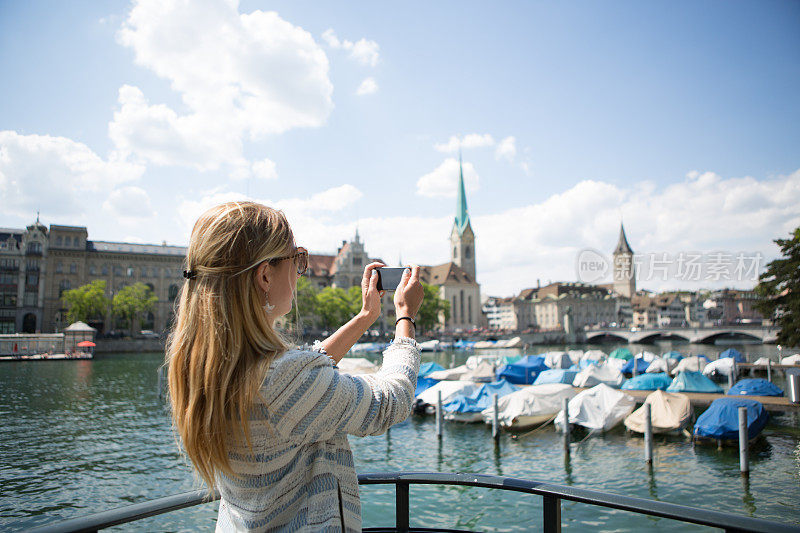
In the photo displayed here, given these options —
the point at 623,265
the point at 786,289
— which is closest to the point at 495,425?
the point at 786,289

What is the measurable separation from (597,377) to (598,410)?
30.9 feet

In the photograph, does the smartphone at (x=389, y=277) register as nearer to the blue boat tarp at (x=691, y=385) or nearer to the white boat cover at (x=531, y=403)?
the white boat cover at (x=531, y=403)

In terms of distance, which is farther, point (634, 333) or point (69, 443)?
point (634, 333)

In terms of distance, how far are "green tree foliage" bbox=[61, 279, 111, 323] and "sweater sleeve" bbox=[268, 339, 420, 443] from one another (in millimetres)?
75735

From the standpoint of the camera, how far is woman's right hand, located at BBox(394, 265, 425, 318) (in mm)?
1891

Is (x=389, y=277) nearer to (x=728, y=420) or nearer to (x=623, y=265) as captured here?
(x=728, y=420)

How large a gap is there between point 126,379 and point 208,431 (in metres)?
37.8

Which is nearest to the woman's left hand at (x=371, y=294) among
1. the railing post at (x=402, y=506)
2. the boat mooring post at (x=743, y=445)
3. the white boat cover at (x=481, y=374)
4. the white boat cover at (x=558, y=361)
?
the railing post at (x=402, y=506)

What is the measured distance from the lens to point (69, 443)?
671 inches

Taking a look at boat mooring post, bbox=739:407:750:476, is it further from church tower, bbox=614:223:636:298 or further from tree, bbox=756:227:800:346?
church tower, bbox=614:223:636:298

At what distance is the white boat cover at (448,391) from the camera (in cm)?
2202

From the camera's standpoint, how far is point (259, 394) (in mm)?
1386

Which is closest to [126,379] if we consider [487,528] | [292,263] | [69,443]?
[69,443]

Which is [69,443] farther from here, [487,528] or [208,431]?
[208,431]
